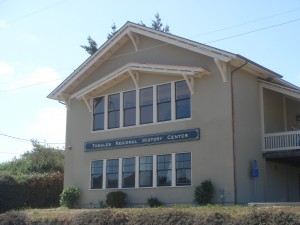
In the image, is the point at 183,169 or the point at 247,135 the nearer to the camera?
the point at 247,135

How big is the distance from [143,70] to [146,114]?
2.42m

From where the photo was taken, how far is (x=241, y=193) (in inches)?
915

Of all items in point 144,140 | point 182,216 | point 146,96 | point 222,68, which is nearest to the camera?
point 182,216

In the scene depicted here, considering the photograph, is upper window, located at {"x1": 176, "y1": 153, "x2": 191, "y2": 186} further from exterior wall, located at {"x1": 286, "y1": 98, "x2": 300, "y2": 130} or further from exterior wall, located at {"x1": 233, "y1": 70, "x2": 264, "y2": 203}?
exterior wall, located at {"x1": 286, "y1": 98, "x2": 300, "y2": 130}

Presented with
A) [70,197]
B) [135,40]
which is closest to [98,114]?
[135,40]

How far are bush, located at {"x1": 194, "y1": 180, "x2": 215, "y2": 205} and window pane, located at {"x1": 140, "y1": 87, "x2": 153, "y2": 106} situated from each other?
5.72 meters

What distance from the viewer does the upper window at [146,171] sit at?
1021 inches

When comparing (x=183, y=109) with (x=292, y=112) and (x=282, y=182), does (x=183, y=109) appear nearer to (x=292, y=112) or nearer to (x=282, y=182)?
(x=282, y=182)

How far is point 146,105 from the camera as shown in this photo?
26781mm

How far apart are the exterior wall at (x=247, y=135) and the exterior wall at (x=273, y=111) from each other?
2.89 feet

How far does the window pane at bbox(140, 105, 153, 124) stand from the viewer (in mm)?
26516

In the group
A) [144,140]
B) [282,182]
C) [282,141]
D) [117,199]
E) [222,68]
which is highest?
[222,68]

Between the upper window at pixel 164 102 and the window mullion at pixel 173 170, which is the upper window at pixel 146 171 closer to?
the window mullion at pixel 173 170

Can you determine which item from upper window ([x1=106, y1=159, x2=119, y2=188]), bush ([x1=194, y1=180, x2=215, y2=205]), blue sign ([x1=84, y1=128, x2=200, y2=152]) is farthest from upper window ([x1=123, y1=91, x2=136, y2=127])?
bush ([x1=194, y1=180, x2=215, y2=205])
